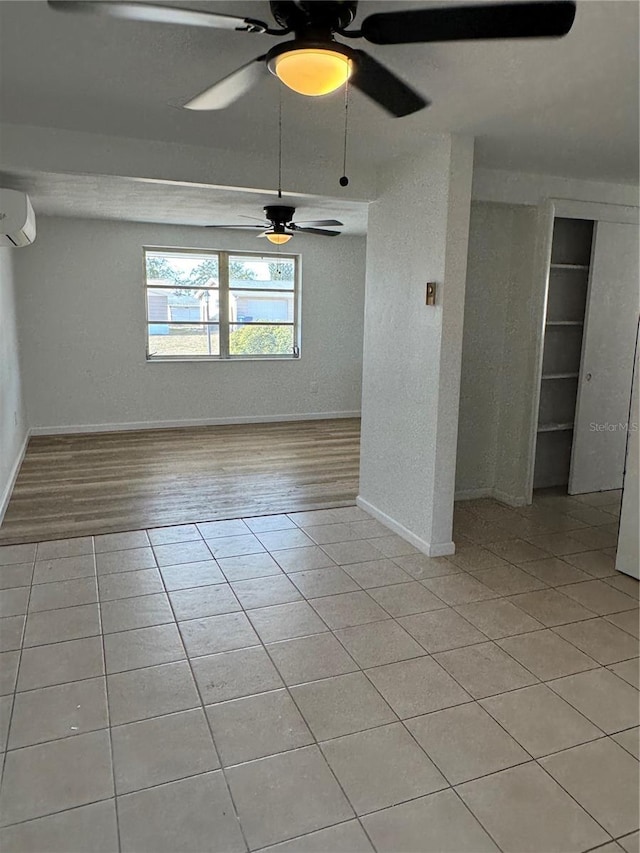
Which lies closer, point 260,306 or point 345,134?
point 345,134

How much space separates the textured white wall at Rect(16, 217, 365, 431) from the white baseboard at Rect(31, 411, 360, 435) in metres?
0.03

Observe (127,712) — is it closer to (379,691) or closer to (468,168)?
(379,691)

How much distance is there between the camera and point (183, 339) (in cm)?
727

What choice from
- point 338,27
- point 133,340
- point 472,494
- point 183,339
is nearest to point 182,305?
point 183,339

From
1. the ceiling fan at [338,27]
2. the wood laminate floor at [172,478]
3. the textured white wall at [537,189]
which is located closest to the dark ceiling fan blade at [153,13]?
the ceiling fan at [338,27]

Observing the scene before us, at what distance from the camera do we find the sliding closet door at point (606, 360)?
449cm

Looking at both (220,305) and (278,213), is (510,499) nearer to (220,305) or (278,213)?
(278,213)

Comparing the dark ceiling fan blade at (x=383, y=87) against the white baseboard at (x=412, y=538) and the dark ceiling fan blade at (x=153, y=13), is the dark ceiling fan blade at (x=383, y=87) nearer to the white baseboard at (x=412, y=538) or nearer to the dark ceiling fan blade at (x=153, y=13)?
the dark ceiling fan blade at (x=153, y=13)

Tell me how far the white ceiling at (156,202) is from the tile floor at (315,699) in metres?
2.58

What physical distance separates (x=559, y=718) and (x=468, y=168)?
2663 mm

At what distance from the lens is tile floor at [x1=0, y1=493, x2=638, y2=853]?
5.51 ft

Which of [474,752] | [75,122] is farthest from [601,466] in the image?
[75,122]

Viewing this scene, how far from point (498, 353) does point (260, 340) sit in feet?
12.5

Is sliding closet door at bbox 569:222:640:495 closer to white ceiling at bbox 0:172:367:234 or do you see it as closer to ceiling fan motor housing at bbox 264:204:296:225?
white ceiling at bbox 0:172:367:234
